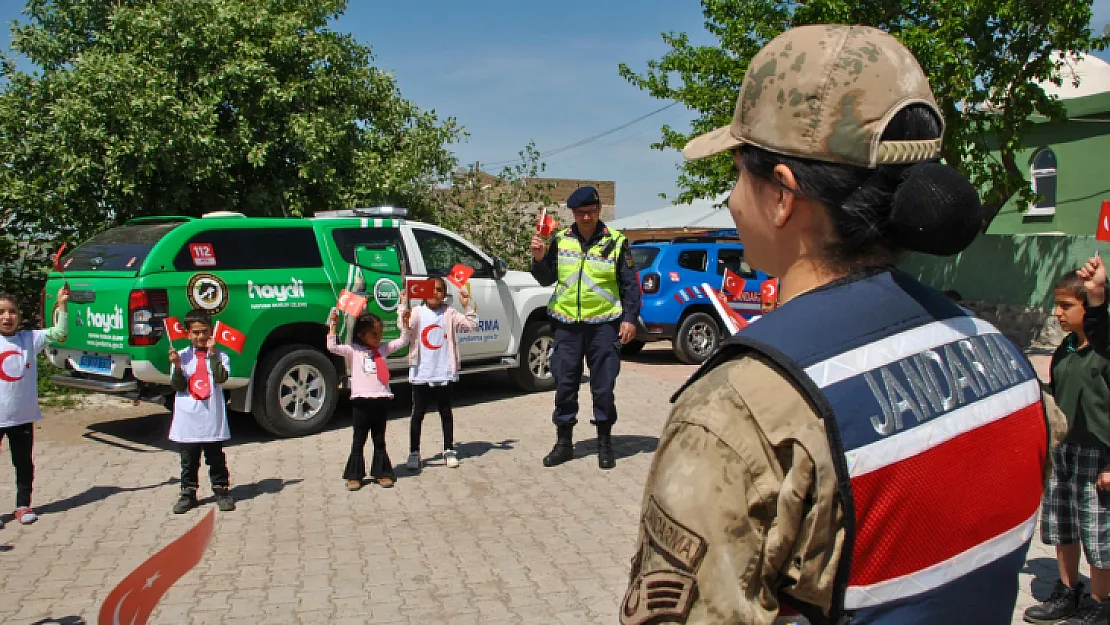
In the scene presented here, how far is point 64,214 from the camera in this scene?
1223cm

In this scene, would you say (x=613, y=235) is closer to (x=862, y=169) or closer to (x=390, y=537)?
(x=390, y=537)

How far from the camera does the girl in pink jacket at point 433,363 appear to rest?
7688 millimetres

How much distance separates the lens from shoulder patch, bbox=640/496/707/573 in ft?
3.92

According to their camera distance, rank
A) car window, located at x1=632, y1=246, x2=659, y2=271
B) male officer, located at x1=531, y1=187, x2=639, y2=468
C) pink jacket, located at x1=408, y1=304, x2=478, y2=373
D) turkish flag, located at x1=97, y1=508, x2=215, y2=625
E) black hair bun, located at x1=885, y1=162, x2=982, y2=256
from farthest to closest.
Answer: car window, located at x1=632, y1=246, x2=659, y2=271, pink jacket, located at x1=408, y1=304, x2=478, y2=373, male officer, located at x1=531, y1=187, x2=639, y2=468, turkish flag, located at x1=97, y1=508, x2=215, y2=625, black hair bun, located at x1=885, y1=162, x2=982, y2=256

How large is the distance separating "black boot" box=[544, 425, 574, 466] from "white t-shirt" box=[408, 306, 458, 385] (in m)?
1.03

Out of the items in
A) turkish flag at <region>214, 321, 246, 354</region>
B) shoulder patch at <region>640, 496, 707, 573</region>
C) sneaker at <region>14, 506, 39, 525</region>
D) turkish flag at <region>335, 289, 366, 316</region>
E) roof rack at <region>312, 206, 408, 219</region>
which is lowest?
sneaker at <region>14, 506, 39, 525</region>

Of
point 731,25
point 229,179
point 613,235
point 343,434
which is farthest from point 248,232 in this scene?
point 731,25

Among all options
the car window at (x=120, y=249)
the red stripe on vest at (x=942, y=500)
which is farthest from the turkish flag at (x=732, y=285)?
the car window at (x=120, y=249)

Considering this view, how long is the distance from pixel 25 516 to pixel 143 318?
6.64 ft

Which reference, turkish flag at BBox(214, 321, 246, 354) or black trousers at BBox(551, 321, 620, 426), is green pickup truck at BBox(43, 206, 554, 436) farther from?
black trousers at BBox(551, 321, 620, 426)

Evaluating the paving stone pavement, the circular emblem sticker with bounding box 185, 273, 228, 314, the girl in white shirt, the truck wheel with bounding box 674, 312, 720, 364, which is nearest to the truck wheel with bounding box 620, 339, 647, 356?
the truck wheel with bounding box 674, 312, 720, 364

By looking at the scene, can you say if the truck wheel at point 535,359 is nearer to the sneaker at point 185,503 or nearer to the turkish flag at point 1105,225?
the sneaker at point 185,503

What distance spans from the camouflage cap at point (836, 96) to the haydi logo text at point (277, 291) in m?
7.73

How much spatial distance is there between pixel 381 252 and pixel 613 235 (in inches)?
124
